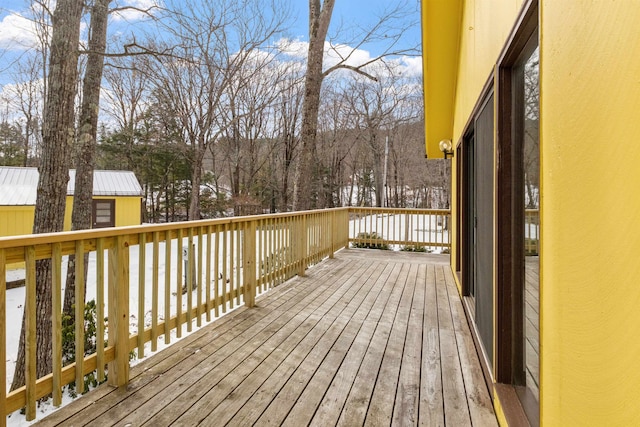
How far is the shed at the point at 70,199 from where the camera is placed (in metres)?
9.40

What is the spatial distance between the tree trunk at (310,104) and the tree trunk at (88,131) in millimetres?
4144

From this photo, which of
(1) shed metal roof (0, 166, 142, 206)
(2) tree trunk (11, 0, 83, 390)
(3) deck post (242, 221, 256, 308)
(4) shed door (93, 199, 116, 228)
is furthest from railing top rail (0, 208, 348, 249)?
(4) shed door (93, 199, 116, 228)

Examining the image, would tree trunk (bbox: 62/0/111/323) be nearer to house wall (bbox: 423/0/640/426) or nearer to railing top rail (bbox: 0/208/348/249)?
railing top rail (bbox: 0/208/348/249)

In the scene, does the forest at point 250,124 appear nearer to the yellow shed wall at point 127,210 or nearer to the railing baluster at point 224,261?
the yellow shed wall at point 127,210

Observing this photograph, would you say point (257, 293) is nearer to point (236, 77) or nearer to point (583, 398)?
point (583, 398)

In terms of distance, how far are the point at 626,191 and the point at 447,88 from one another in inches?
199

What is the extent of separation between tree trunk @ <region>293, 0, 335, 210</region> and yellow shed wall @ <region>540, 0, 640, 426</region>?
6.69 meters

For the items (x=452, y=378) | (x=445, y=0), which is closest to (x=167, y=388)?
(x=452, y=378)

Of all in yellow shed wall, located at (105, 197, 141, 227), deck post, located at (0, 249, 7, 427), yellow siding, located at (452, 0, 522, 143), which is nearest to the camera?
deck post, located at (0, 249, 7, 427)

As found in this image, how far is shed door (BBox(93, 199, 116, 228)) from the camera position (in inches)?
463

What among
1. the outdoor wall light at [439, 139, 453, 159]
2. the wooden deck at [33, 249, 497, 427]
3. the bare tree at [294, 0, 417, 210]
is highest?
the bare tree at [294, 0, 417, 210]

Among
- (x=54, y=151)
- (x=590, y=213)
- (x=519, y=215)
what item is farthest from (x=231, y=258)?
(x=590, y=213)

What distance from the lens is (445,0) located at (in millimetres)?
3742

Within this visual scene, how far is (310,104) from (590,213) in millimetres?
7437
